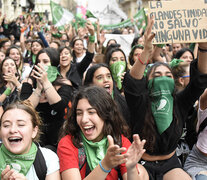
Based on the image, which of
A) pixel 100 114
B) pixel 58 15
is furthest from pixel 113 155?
pixel 58 15

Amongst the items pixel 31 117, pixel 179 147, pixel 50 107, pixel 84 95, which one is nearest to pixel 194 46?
pixel 179 147

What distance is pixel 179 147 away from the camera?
3.54 m

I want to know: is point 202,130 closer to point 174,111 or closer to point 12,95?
point 174,111

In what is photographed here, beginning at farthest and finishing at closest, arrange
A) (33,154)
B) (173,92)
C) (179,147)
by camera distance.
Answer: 1. (179,147)
2. (173,92)
3. (33,154)

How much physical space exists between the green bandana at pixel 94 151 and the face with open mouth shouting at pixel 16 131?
1.59 feet

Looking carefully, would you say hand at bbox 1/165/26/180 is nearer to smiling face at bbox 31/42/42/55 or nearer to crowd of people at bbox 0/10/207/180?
crowd of people at bbox 0/10/207/180

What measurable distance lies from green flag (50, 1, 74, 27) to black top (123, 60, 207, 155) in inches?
322

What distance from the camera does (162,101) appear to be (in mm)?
2908

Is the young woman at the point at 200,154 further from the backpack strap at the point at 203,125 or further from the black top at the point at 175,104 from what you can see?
the black top at the point at 175,104

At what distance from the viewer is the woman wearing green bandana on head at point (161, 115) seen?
2.82 m

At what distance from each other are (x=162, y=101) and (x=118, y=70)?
5.05ft

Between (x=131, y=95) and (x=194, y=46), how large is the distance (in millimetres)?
4078

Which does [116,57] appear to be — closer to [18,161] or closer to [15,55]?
[15,55]

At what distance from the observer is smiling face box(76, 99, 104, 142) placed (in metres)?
2.54
